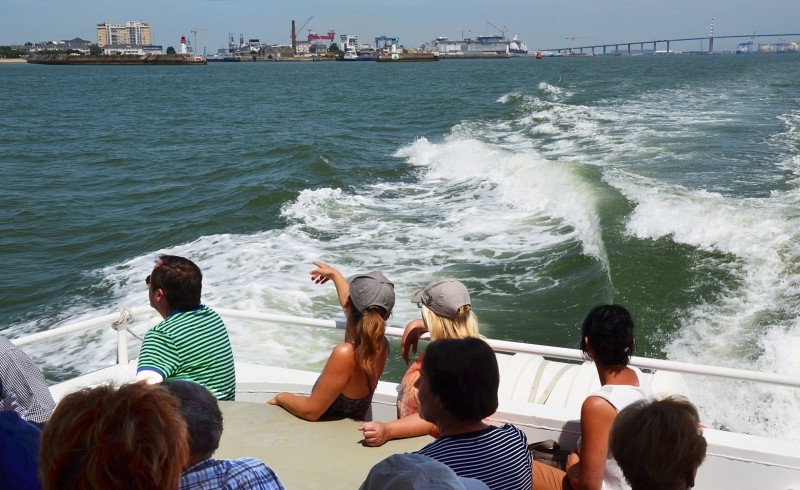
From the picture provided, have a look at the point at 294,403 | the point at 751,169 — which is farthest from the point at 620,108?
the point at 294,403

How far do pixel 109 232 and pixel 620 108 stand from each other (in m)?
22.7

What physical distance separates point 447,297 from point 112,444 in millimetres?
1796

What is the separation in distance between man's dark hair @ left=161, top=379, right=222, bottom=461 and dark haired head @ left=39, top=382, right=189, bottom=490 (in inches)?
13.7

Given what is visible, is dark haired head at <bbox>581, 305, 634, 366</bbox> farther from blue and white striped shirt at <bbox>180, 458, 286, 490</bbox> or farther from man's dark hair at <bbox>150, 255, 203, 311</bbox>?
man's dark hair at <bbox>150, 255, 203, 311</bbox>

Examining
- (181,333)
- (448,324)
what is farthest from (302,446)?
(448,324)

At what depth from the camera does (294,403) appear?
143 inches

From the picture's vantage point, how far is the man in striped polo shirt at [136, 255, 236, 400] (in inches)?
131

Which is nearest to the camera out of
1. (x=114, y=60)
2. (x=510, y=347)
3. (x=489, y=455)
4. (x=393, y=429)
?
(x=489, y=455)

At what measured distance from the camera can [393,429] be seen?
3312 millimetres

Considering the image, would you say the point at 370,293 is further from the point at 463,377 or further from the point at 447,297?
the point at 463,377

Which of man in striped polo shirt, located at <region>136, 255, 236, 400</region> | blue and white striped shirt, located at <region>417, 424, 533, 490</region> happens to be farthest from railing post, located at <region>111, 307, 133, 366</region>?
blue and white striped shirt, located at <region>417, 424, 533, 490</region>

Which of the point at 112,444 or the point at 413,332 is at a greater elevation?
the point at 112,444

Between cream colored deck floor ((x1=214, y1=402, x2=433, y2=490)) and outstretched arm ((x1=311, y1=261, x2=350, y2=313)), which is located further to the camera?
outstretched arm ((x1=311, y1=261, x2=350, y2=313))

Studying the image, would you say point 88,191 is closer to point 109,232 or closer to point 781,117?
point 109,232
